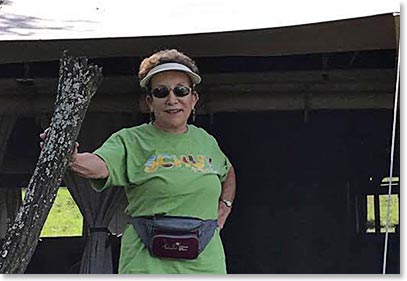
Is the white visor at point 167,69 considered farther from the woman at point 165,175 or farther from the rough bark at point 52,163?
the rough bark at point 52,163

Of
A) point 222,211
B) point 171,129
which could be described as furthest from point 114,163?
point 222,211

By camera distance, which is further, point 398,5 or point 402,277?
point 398,5

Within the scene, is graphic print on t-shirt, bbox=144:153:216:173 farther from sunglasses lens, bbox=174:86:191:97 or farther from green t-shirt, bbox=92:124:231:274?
sunglasses lens, bbox=174:86:191:97

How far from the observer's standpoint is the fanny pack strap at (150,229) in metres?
2.34

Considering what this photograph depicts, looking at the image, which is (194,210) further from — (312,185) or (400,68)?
(312,185)

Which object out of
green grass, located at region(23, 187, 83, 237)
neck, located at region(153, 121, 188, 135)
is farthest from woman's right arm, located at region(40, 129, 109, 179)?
green grass, located at region(23, 187, 83, 237)

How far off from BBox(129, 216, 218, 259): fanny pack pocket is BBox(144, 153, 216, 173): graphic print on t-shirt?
0.45 feet

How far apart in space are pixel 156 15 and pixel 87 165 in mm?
1488

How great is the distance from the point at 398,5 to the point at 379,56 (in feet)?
4.05

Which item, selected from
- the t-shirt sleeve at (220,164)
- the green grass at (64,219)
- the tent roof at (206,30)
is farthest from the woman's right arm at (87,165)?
the green grass at (64,219)

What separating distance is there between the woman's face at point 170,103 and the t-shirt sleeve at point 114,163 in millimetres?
144

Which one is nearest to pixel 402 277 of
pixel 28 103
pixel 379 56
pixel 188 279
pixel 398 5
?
pixel 188 279

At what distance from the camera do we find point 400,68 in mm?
2463

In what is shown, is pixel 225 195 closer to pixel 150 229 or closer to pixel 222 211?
pixel 222 211
